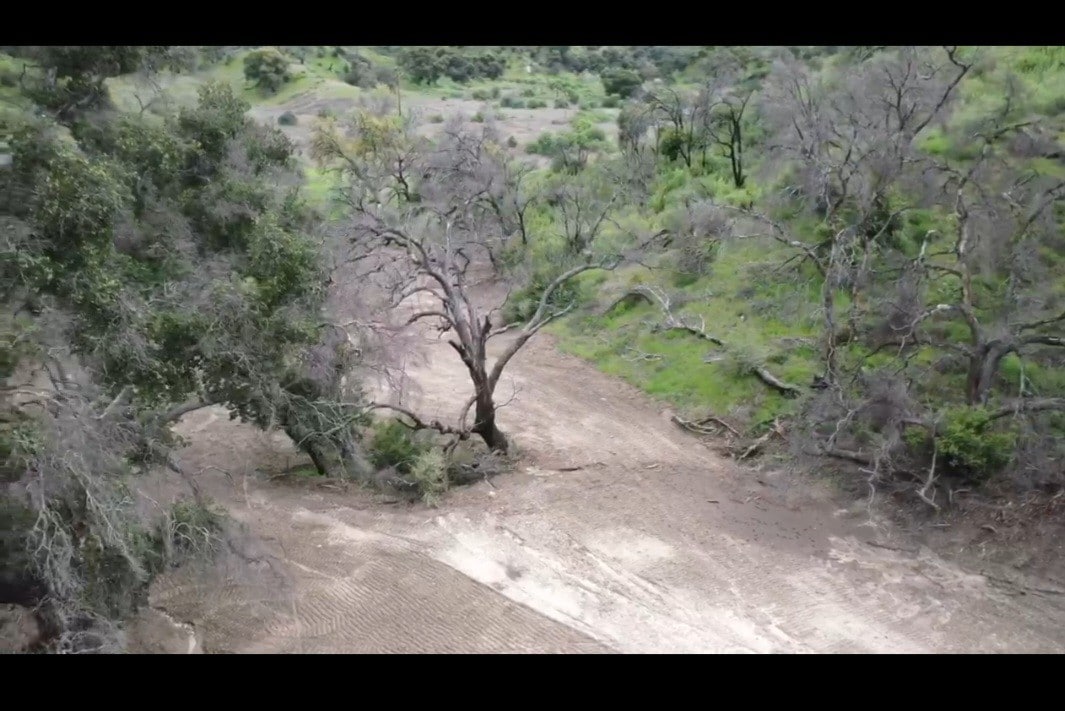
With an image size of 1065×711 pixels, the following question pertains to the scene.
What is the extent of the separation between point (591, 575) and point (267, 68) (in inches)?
999

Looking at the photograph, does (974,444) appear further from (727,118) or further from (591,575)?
(727,118)

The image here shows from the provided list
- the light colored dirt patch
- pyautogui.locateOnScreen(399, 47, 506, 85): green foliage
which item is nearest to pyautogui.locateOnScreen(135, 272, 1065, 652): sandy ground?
the light colored dirt patch

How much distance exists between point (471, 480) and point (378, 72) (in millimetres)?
28364

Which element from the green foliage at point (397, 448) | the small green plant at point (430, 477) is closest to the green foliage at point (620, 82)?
the green foliage at point (397, 448)

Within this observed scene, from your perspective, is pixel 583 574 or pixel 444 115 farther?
pixel 444 115

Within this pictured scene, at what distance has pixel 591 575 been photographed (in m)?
12.6

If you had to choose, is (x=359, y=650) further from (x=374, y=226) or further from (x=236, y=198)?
(x=236, y=198)

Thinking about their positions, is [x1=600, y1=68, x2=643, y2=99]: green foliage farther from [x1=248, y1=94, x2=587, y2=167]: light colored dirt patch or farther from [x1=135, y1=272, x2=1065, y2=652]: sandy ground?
[x1=135, y1=272, x2=1065, y2=652]: sandy ground

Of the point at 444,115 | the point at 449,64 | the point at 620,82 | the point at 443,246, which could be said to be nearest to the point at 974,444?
the point at 443,246

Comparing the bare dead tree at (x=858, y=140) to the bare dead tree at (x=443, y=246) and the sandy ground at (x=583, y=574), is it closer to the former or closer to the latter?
the sandy ground at (x=583, y=574)

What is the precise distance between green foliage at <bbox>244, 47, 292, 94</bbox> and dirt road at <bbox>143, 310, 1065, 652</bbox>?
18147 millimetres

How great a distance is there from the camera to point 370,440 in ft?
55.7

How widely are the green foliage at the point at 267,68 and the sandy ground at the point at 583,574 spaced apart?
18060 millimetres

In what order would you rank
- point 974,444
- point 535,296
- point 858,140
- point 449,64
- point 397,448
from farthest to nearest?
point 449,64 < point 535,296 < point 858,140 < point 397,448 < point 974,444
